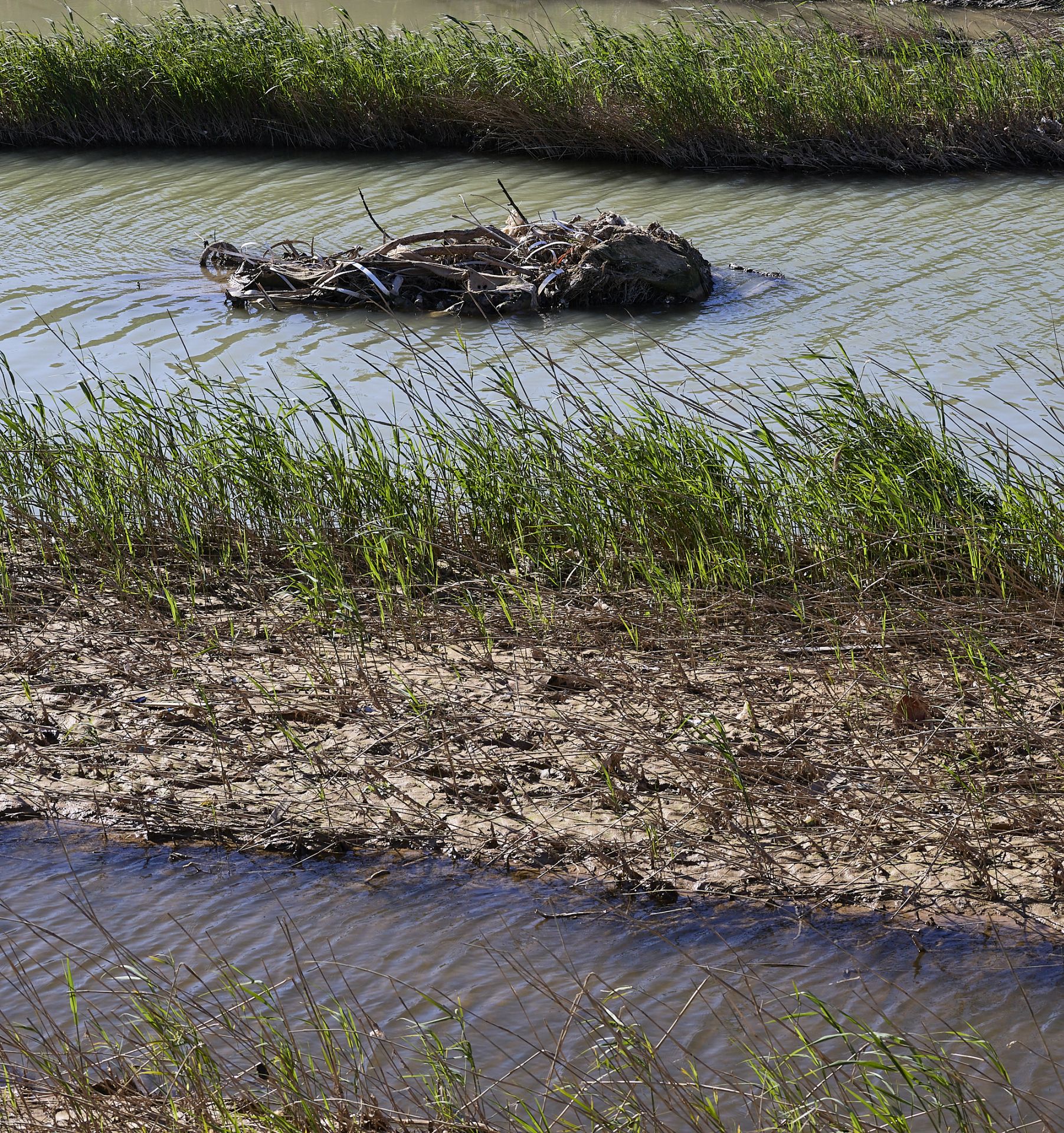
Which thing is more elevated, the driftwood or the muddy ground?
the driftwood

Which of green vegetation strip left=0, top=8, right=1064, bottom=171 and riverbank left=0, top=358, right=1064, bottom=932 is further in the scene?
green vegetation strip left=0, top=8, right=1064, bottom=171

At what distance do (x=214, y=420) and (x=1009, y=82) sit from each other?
9333mm

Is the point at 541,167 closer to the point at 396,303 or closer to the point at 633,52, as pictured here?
the point at 633,52

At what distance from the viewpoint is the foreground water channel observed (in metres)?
3.04

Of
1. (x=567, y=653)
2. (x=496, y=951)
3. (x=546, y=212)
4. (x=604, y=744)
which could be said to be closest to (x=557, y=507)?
(x=567, y=653)

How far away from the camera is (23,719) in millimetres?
4621

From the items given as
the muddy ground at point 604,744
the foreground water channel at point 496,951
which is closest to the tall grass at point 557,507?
the muddy ground at point 604,744

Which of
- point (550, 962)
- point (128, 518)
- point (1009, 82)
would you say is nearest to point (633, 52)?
point (1009, 82)

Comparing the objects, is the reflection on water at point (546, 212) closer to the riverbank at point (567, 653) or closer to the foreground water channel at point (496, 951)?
the riverbank at point (567, 653)

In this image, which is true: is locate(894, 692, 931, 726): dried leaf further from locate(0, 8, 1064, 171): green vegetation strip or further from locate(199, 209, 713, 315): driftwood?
locate(0, 8, 1064, 171): green vegetation strip

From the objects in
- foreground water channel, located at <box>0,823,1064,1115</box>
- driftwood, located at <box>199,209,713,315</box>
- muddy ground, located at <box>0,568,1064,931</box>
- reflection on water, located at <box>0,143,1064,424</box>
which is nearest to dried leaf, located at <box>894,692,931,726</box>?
muddy ground, located at <box>0,568,1064,931</box>

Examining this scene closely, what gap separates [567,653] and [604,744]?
0.68 m

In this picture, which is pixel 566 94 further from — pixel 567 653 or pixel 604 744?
pixel 604 744

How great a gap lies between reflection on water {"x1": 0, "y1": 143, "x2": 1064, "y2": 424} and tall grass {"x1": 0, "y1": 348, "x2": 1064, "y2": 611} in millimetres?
1578
